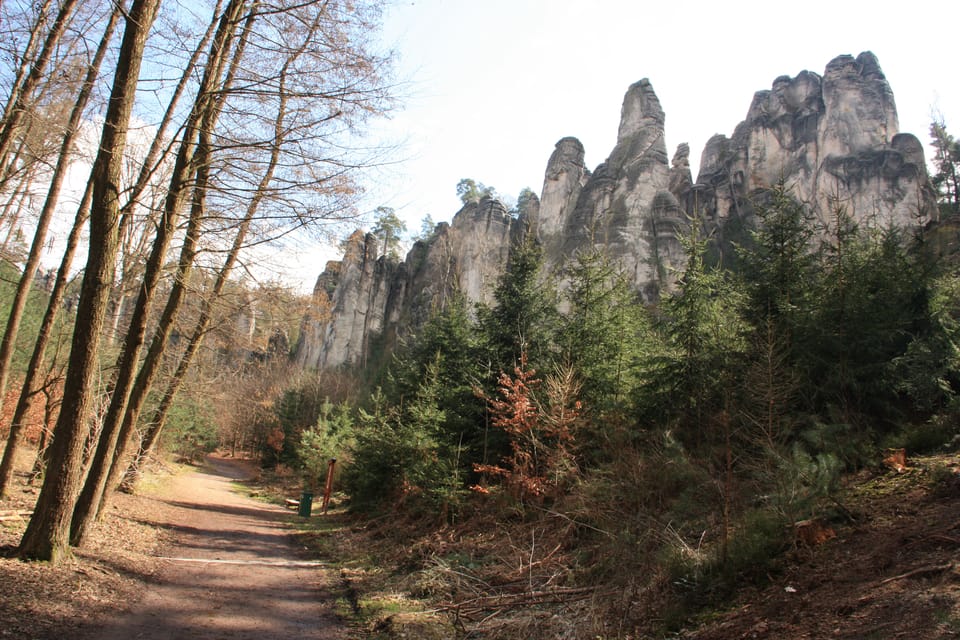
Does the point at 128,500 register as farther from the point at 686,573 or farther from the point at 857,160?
the point at 857,160

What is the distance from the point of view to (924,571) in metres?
4.32

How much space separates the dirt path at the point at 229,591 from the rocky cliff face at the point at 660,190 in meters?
23.3

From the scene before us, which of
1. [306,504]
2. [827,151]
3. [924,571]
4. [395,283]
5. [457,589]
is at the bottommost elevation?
[306,504]

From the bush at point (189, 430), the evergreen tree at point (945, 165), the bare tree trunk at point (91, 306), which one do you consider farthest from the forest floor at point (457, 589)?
the evergreen tree at point (945, 165)

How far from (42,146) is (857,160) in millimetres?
46833

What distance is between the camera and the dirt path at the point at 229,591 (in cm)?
553

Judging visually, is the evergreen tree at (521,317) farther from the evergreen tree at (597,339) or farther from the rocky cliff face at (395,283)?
the rocky cliff face at (395,283)

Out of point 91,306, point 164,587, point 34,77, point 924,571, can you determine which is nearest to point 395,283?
point 34,77

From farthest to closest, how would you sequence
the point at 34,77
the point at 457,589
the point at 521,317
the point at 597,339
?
the point at 521,317, the point at 597,339, the point at 34,77, the point at 457,589

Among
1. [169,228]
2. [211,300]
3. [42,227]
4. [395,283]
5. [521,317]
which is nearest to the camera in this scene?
[169,228]

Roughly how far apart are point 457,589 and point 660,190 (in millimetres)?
43570

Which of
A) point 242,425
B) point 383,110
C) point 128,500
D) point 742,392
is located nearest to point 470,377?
point 742,392

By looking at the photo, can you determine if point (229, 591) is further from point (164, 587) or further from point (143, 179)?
point (143, 179)

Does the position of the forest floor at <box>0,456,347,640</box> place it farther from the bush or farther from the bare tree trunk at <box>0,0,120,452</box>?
the bush
